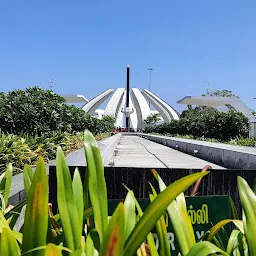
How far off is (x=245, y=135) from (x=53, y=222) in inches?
1015

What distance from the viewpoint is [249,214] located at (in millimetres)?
1482

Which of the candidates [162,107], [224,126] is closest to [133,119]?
[162,107]

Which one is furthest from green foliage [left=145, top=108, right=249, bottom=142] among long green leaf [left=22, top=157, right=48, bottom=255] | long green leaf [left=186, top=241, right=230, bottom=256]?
long green leaf [left=22, top=157, right=48, bottom=255]

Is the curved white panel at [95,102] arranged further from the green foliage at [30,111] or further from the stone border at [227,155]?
the green foliage at [30,111]

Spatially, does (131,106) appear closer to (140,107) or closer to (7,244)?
(140,107)

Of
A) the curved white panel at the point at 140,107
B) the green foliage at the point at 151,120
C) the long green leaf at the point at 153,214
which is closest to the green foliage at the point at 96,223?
the long green leaf at the point at 153,214

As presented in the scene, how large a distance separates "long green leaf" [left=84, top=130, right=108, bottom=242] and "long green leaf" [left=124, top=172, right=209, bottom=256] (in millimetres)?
221

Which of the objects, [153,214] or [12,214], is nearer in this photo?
[153,214]

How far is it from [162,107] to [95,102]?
44.8ft

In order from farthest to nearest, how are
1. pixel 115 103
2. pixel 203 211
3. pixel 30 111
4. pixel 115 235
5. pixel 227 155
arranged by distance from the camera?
1. pixel 115 103
2. pixel 30 111
3. pixel 227 155
4. pixel 203 211
5. pixel 115 235

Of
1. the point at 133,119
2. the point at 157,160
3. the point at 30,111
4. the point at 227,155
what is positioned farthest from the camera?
the point at 133,119

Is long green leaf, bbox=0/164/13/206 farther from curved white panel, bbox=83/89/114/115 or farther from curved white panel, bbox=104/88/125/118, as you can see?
curved white panel, bbox=104/88/125/118

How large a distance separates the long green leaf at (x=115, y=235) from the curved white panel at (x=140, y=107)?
86365 millimetres

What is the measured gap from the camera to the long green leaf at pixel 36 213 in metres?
1.13
